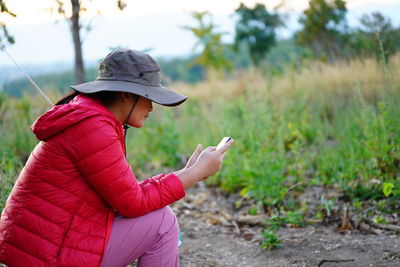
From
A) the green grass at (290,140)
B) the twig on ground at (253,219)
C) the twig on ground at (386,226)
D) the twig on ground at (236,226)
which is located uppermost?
the green grass at (290,140)

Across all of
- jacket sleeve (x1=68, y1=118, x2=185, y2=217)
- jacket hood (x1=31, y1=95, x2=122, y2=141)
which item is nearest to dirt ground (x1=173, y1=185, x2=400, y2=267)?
jacket sleeve (x1=68, y1=118, x2=185, y2=217)

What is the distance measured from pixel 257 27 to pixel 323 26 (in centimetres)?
682

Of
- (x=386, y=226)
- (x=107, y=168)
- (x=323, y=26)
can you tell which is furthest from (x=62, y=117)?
(x=323, y=26)

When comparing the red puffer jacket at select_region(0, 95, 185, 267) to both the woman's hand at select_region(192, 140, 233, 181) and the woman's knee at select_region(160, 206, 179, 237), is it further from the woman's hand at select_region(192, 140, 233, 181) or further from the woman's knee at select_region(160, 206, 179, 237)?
the woman's hand at select_region(192, 140, 233, 181)

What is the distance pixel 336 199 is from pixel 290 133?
1.53 metres

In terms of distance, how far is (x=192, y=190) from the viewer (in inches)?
184

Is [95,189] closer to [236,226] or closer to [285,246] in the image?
[285,246]

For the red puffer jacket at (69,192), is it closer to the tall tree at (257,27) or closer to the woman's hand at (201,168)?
the woman's hand at (201,168)

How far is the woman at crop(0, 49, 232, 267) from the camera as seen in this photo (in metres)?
1.74

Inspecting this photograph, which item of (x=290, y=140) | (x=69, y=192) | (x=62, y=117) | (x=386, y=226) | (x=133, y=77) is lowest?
(x=386, y=226)

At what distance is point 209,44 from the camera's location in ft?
74.5

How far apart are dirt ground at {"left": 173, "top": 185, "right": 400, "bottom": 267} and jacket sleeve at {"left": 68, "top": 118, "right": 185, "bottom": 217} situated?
1111 mm

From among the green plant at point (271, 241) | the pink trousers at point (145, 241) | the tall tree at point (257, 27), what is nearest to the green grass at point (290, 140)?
the green plant at point (271, 241)

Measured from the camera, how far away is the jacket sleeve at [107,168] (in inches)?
67.9
